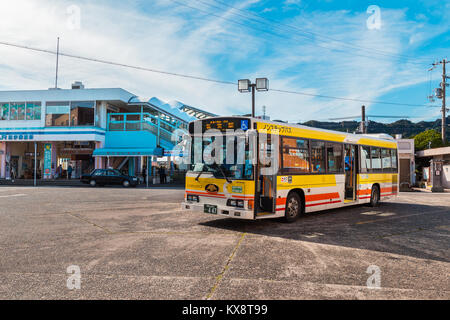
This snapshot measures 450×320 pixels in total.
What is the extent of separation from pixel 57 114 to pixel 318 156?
2990cm

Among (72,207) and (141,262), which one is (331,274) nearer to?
(141,262)

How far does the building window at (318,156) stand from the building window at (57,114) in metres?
28.6

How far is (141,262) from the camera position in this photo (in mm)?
5156

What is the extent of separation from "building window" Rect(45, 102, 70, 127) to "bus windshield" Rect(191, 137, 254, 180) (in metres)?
27.4

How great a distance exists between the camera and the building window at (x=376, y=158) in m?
12.5

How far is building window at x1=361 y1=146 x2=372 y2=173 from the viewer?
38.7 feet

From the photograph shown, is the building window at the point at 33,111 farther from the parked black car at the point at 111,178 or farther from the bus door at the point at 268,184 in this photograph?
the bus door at the point at 268,184

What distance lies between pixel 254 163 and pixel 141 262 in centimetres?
362

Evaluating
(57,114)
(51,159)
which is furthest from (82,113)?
(51,159)

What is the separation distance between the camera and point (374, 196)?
12.7 metres

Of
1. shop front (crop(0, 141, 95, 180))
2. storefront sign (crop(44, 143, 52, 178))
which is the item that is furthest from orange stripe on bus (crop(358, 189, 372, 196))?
storefront sign (crop(44, 143, 52, 178))
